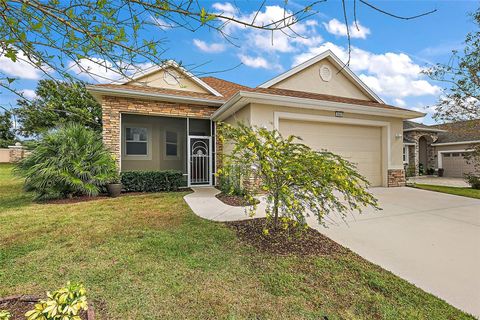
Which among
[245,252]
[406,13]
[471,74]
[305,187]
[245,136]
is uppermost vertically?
[471,74]

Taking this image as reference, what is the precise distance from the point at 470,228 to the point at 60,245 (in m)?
7.49

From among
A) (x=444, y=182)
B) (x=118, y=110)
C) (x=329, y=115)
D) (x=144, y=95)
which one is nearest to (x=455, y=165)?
(x=444, y=182)

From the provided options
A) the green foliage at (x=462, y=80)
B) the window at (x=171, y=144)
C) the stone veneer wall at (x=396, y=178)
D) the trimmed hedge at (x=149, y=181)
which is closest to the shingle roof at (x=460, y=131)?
the green foliage at (x=462, y=80)

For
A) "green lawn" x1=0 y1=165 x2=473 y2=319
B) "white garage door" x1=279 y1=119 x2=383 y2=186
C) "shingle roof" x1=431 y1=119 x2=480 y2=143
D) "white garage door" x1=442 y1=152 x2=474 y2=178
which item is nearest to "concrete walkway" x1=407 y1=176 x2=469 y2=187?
"shingle roof" x1=431 y1=119 x2=480 y2=143

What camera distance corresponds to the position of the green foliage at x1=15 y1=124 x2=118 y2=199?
7027 millimetres

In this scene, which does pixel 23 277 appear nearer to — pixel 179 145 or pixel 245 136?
pixel 245 136

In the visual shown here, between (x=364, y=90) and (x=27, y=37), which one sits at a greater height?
(x=364, y=90)

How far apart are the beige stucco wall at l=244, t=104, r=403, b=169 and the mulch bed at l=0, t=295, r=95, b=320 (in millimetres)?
6246

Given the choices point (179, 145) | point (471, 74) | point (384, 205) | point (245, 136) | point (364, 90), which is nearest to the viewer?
point (245, 136)

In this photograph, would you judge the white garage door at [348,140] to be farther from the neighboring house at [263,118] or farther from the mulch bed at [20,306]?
the mulch bed at [20,306]

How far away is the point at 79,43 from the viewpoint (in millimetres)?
2035

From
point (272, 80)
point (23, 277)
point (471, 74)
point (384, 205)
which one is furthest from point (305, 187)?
point (471, 74)

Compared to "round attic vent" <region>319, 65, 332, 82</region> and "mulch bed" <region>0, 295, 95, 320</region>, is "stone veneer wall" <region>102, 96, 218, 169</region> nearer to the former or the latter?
"round attic vent" <region>319, 65, 332, 82</region>

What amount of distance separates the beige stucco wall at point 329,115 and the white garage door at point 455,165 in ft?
42.1
